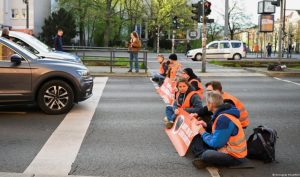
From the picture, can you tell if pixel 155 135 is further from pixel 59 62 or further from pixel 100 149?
pixel 59 62

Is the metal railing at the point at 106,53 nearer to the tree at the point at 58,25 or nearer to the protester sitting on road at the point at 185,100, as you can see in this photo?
the protester sitting on road at the point at 185,100

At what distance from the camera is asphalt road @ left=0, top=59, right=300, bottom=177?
5.81 meters

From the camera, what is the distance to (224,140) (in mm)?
5770

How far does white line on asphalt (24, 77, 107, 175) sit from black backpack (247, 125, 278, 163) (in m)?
2.37

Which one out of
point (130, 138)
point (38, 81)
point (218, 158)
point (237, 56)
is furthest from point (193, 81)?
point (237, 56)

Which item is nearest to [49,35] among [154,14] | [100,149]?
[154,14]

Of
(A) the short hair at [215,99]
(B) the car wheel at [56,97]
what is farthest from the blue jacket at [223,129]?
(B) the car wheel at [56,97]

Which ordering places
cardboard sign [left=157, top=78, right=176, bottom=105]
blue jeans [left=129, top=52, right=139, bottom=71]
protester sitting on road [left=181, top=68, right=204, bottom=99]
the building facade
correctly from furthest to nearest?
the building facade < blue jeans [left=129, top=52, right=139, bottom=71] < cardboard sign [left=157, top=78, right=176, bottom=105] < protester sitting on road [left=181, top=68, right=204, bottom=99]

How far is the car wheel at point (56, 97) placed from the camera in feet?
31.5

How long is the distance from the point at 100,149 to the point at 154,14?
62955 millimetres

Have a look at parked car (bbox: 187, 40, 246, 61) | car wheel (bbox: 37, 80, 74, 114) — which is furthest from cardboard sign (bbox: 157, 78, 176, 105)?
parked car (bbox: 187, 40, 246, 61)

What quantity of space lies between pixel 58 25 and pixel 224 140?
53.8 m

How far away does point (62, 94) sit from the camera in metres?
9.76

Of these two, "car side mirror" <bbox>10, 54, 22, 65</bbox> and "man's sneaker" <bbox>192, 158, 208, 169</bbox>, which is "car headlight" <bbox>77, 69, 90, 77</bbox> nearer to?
"car side mirror" <bbox>10, 54, 22, 65</bbox>
